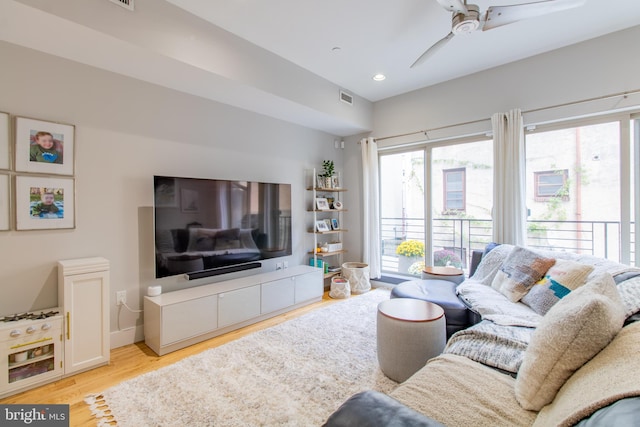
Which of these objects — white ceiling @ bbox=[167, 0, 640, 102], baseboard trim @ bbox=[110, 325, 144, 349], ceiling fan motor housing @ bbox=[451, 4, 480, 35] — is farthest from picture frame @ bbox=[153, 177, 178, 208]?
ceiling fan motor housing @ bbox=[451, 4, 480, 35]

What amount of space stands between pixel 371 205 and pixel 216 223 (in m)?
2.30

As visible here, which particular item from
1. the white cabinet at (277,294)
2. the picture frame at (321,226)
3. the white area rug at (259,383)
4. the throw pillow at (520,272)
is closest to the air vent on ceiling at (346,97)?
the picture frame at (321,226)

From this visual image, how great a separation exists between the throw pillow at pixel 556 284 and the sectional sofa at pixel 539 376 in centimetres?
20

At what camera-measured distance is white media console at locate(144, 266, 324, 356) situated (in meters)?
2.54

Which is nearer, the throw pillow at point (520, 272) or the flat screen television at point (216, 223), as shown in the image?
the throw pillow at point (520, 272)

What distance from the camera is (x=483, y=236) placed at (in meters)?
3.78

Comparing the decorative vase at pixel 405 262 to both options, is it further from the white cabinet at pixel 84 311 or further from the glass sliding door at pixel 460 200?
the white cabinet at pixel 84 311

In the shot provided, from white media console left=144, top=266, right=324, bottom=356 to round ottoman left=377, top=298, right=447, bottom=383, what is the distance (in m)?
1.50

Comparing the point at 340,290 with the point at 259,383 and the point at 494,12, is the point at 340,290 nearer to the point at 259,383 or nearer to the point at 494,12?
the point at 259,383

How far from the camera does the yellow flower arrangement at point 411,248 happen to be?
170 inches

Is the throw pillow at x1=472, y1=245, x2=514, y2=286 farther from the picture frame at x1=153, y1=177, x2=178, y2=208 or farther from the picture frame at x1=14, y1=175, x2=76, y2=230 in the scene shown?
the picture frame at x1=14, y1=175, x2=76, y2=230

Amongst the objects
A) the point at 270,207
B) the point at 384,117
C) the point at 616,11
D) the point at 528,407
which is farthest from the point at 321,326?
the point at 616,11

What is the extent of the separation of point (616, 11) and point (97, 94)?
4.35m

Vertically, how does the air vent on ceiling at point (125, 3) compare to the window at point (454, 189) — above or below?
above
